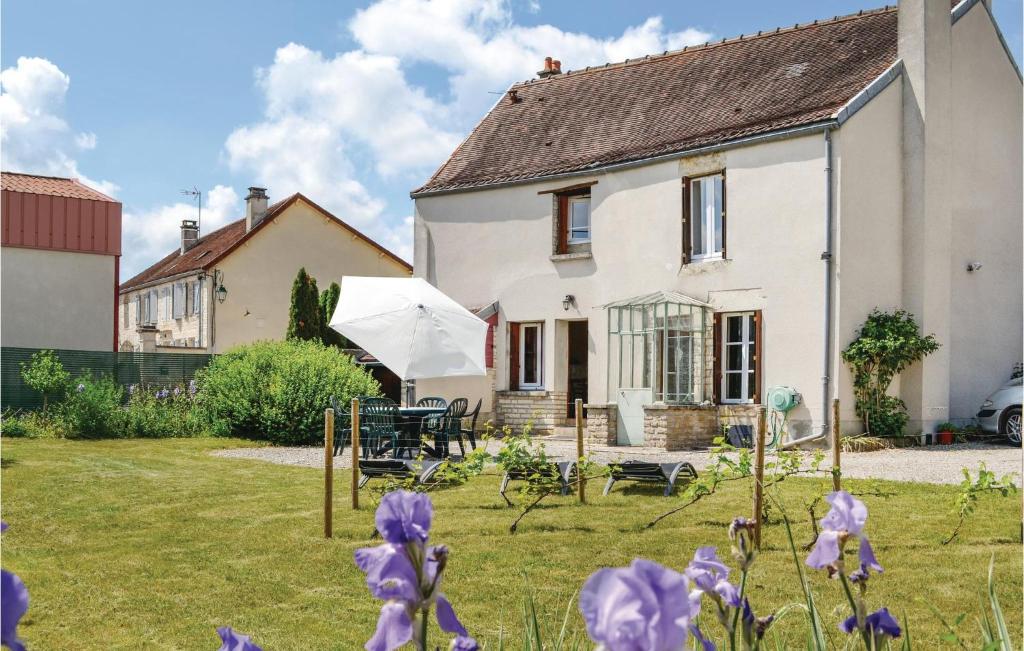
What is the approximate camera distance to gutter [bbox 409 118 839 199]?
15.8 metres

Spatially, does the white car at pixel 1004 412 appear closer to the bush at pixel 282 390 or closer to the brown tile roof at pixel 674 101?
the brown tile roof at pixel 674 101

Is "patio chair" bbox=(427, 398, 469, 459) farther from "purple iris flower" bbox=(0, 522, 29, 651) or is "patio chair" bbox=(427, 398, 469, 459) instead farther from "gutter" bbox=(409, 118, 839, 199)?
"purple iris flower" bbox=(0, 522, 29, 651)

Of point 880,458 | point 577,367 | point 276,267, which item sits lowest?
point 880,458

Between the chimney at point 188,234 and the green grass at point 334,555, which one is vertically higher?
the chimney at point 188,234

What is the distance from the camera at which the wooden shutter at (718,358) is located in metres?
16.9

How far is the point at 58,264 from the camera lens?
82.5 ft

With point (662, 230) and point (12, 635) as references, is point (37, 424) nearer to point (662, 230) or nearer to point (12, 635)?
point (662, 230)

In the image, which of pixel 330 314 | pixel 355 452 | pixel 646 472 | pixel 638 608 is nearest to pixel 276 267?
pixel 330 314

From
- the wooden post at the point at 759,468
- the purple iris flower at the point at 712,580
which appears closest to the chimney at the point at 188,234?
the wooden post at the point at 759,468

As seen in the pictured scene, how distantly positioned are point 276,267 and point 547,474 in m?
25.5

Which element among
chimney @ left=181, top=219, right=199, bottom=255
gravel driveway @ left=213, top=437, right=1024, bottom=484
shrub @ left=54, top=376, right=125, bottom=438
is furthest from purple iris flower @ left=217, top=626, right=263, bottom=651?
chimney @ left=181, top=219, right=199, bottom=255

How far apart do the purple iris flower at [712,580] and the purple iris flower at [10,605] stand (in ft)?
2.77

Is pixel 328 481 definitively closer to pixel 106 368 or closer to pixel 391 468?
pixel 391 468

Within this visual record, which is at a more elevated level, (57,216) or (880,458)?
(57,216)
